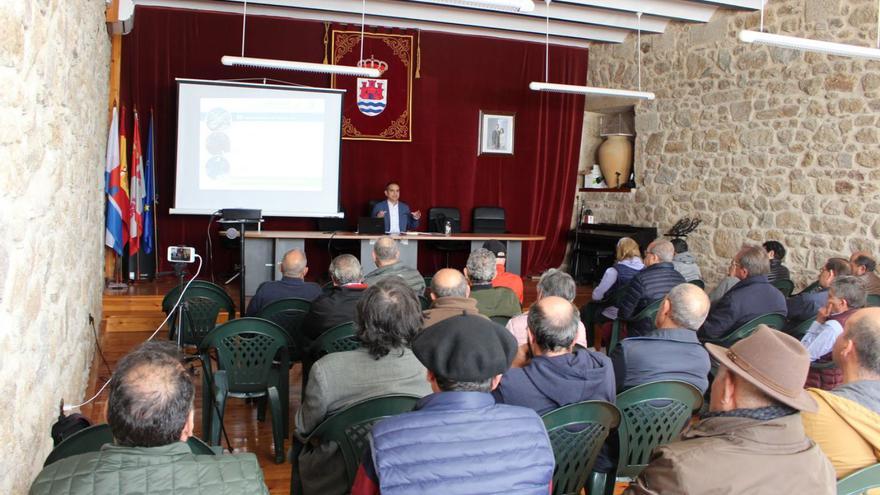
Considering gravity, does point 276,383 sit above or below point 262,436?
above

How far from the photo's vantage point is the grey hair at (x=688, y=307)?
10.2ft

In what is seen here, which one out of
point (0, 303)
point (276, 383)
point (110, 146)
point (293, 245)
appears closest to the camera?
point (0, 303)

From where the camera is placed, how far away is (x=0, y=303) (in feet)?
6.09

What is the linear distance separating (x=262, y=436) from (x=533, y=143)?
6990 mm

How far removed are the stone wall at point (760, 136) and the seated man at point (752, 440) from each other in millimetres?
5762

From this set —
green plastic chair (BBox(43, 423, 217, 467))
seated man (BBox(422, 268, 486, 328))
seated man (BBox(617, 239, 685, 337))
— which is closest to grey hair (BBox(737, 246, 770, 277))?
seated man (BBox(617, 239, 685, 337))

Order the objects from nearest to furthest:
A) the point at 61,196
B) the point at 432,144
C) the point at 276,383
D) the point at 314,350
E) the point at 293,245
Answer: the point at 61,196 → the point at 314,350 → the point at 276,383 → the point at 293,245 → the point at 432,144

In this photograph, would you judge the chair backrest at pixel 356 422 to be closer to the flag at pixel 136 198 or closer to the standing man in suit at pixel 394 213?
the flag at pixel 136 198

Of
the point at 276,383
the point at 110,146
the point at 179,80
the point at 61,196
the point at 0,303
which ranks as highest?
the point at 179,80

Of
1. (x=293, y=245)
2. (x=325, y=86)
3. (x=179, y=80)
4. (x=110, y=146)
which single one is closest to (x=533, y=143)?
(x=325, y=86)

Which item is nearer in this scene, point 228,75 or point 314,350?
point 314,350

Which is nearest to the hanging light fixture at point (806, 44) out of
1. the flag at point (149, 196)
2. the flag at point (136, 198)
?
the flag at point (136, 198)

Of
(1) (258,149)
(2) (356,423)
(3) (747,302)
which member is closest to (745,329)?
(3) (747,302)

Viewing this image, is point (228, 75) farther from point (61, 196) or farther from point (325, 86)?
point (61, 196)
